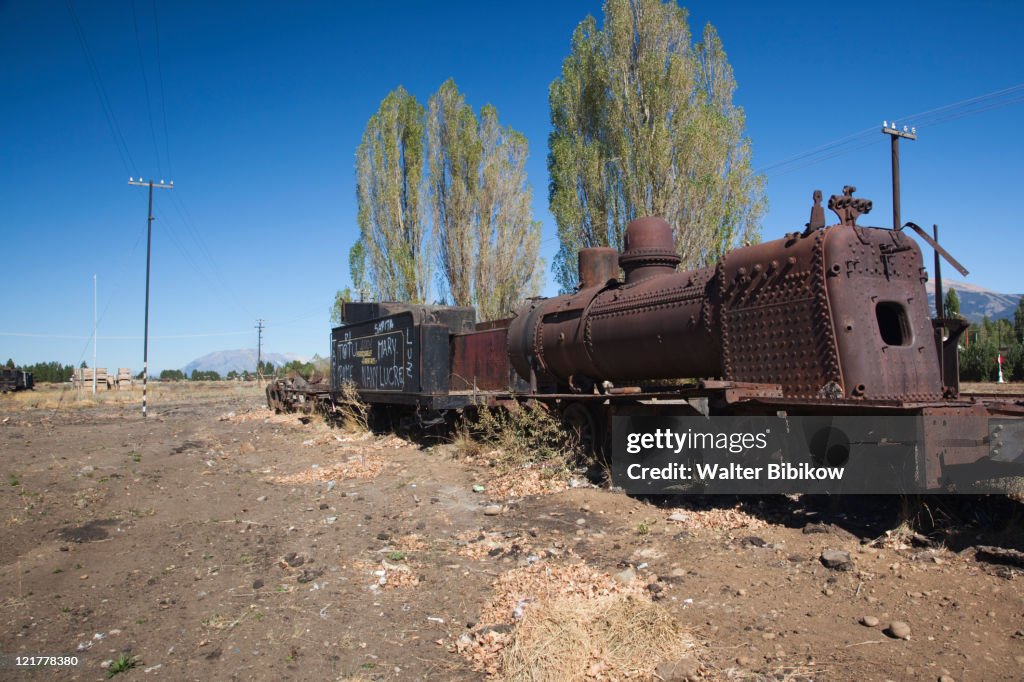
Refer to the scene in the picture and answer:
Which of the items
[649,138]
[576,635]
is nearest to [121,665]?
[576,635]

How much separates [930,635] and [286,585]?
14.2ft

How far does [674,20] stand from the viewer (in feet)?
56.0

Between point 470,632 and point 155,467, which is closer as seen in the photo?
point 470,632

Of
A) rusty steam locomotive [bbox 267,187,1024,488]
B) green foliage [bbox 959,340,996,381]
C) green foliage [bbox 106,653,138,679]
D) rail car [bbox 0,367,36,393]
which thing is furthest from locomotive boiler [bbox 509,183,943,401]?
rail car [bbox 0,367,36,393]

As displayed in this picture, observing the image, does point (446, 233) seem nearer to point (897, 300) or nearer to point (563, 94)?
point (563, 94)

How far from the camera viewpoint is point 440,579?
5137 millimetres

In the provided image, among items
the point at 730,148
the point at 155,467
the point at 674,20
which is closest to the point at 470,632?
the point at 155,467

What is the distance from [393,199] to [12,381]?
101 feet

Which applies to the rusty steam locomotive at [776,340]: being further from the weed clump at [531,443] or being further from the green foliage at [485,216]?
the green foliage at [485,216]

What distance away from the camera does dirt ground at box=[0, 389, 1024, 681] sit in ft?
12.1

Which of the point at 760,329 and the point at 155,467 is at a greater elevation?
the point at 760,329

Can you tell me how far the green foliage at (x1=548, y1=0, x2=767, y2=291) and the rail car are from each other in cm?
3865

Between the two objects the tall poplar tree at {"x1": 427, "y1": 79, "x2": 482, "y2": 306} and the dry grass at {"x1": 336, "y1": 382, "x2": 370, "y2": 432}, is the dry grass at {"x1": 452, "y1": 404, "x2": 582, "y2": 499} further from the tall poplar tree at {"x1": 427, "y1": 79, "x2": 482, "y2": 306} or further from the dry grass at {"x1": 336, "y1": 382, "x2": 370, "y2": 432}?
the tall poplar tree at {"x1": 427, "y1": 79, "x2": 482, "y2": 306}

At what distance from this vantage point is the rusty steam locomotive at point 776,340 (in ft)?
17.9
